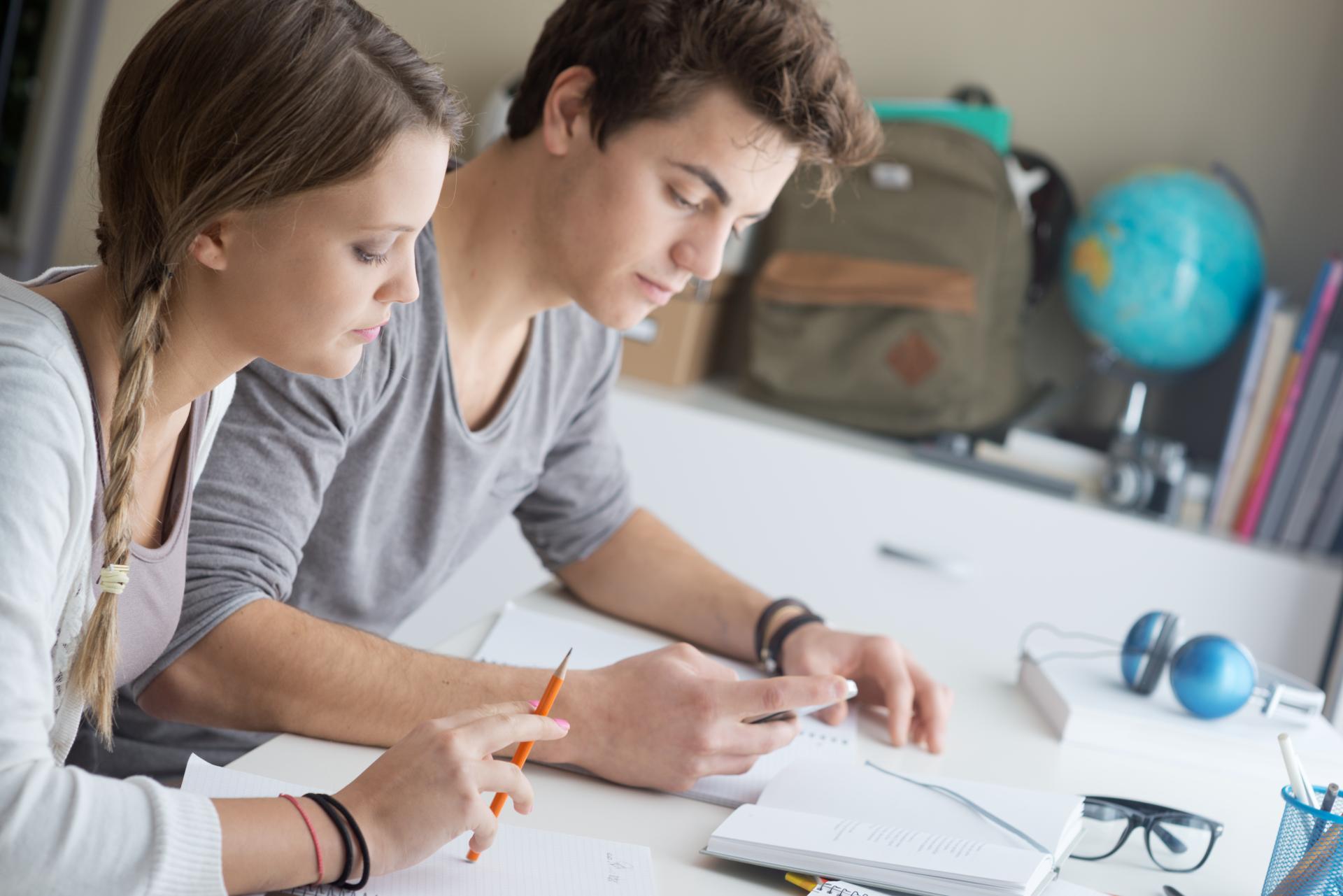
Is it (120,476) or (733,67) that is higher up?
(733,67)

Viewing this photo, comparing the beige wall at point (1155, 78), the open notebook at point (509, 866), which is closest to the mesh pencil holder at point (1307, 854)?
the open notebook at point (509, 866)

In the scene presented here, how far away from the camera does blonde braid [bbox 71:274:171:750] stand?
694 mm

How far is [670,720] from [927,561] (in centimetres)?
127

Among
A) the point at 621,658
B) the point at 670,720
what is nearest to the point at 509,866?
the point at 670,720

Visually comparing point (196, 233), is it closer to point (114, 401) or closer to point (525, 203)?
point (114, 401)

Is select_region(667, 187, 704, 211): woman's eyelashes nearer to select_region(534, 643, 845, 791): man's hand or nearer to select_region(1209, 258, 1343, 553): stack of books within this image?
select_region(534, 643, 845, 791): man's hand

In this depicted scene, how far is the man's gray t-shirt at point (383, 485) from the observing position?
3.01 ft

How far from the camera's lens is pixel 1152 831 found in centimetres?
93

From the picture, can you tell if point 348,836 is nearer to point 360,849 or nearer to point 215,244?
point 360,849

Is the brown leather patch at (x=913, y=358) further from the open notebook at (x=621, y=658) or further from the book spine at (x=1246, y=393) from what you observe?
the open notebook at (x=621, y=658)

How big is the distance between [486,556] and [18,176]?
1.77m

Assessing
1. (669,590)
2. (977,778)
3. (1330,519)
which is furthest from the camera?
(1330,519)

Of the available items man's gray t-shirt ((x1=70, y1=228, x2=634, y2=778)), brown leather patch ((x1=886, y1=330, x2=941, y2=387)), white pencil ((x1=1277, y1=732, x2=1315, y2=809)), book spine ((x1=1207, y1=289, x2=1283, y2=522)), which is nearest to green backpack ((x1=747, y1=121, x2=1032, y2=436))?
brown leather patch ((x1=886, y1=330, x2=941, y2=387))

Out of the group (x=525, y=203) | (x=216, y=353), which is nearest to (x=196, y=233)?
(x=216, y=353)
